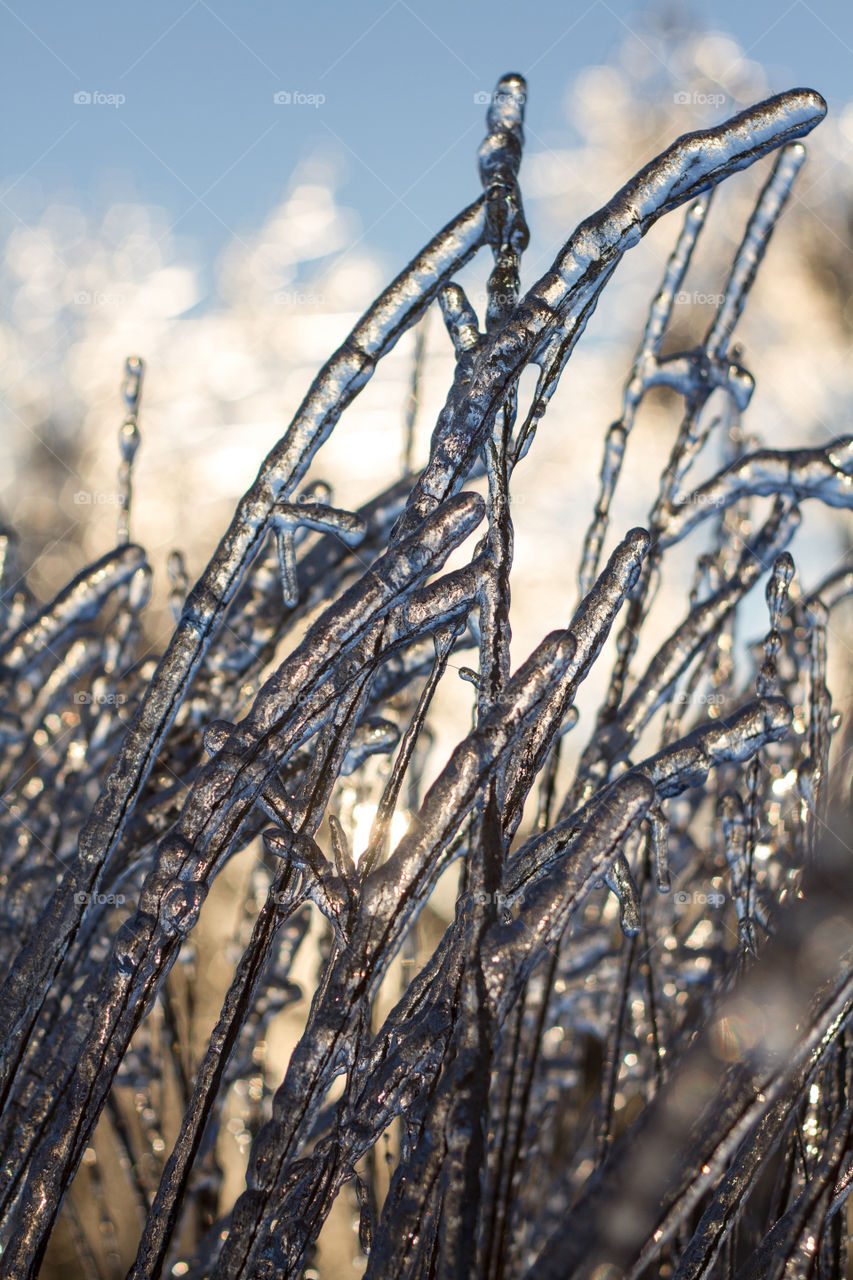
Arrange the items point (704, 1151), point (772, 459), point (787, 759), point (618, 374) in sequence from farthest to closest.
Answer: point (618, 374) → point (787, 759) → point (772, 459) → point (704, 1151)

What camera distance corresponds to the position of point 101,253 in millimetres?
1892

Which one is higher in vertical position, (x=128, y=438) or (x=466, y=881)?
(x=128, y=438)

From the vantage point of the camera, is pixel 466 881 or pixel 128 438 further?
pixel 128 438

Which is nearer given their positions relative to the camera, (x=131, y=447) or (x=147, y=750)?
(x=147, y=750)

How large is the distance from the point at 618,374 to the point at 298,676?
1700 millimetres

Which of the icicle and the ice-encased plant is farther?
the icicle

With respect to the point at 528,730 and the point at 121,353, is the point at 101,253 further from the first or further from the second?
the point at 528,730

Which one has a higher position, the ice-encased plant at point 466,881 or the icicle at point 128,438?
the icicle at point 128,438

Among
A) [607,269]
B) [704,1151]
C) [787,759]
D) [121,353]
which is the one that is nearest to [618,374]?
[121,353]

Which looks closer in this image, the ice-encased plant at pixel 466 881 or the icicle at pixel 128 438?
the ice-encased plant at pixel 466 881

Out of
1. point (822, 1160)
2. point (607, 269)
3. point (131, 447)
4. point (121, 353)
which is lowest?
point (822, 1160)

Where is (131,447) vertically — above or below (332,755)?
above

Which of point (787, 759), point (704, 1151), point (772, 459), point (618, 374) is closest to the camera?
point (704, 1151)

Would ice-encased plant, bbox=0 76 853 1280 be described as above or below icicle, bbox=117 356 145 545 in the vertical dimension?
below
